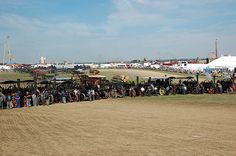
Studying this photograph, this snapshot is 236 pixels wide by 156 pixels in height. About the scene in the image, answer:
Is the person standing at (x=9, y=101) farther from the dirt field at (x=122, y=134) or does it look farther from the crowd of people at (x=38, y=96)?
the dirt field at (x=122, y=134)

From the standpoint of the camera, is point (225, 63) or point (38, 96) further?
point (225, 63)

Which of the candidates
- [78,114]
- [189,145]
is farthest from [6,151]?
[78,114]

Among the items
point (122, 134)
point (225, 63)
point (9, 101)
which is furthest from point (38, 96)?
point (225, 63)

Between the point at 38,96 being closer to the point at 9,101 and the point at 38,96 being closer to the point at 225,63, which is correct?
the point at 9,101

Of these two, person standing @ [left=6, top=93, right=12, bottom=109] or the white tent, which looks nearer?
person standing @ [left=6, top=93, right=12, bottom=109]

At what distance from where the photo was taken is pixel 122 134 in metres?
11.9

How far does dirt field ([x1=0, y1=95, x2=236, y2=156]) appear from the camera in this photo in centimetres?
959

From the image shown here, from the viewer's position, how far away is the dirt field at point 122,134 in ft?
31.4

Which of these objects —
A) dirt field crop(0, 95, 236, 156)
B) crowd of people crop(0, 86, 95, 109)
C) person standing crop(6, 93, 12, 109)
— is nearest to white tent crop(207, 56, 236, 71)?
crowd of people crop(0, 86, 95, 109)

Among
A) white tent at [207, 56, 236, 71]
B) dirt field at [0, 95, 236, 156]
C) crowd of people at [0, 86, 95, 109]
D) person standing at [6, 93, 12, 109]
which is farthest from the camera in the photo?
white tent at [207, 56, 236, 71]

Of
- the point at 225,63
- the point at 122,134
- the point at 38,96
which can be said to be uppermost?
the point at 225,63

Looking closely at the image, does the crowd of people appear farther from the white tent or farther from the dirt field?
the white tent

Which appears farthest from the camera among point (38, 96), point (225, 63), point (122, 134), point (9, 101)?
point (225, 63)

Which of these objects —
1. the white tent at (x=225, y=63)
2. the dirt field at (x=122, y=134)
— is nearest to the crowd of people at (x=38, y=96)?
the dirt field at (x=122, y=134)
